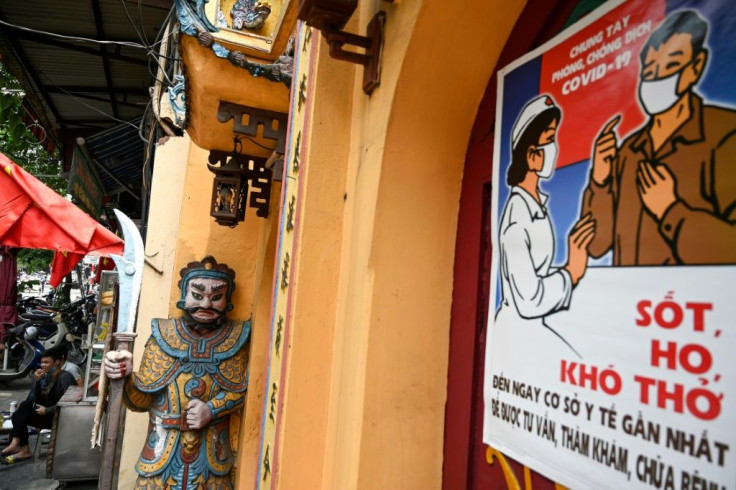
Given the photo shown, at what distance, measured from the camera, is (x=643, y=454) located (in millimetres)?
942

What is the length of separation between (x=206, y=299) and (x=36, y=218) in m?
1.29

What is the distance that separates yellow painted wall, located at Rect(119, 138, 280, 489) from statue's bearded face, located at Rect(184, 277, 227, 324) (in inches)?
11.6

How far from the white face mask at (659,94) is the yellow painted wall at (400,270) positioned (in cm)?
A: 62

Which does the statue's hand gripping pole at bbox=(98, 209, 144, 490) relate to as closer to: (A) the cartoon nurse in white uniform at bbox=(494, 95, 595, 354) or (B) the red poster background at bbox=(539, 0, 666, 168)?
(A) the cartoon nurse in white uniform at bbox=(494, 95, 595, 354)

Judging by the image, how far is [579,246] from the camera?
114 centimetres

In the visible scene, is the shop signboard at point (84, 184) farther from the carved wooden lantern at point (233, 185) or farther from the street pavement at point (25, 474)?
the carved wooden lantern at point (233, 185)

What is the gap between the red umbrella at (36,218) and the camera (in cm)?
327

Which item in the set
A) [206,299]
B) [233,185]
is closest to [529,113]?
[233,185]

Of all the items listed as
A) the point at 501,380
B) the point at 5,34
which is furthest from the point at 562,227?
the point at 5,34

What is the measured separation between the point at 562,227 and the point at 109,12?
244 inches

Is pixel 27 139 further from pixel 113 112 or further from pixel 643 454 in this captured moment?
pixel 643 454

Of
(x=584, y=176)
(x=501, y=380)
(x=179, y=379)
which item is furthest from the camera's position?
(x=179, y=379)

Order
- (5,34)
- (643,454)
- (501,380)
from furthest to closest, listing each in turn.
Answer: (5,34)
(501,380)
(643,454)

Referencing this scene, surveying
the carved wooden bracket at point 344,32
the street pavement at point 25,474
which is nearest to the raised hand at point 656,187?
the carved wooden bracket at point 344,32
